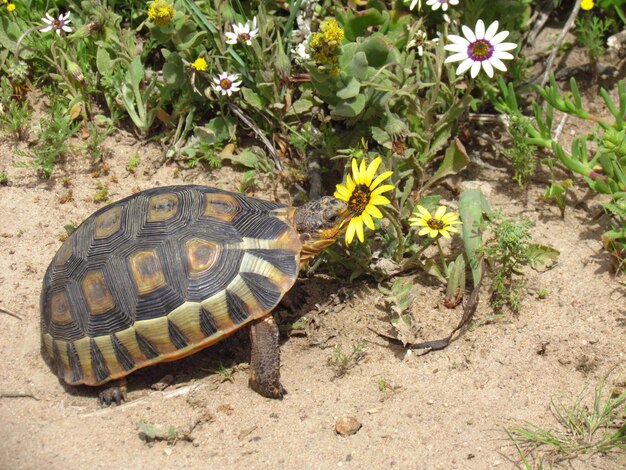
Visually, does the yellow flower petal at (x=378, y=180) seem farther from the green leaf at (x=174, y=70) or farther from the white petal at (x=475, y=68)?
the green leaf at (x=174, y=70)

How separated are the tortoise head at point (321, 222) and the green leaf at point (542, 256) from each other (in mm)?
1376

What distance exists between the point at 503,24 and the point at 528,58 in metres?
0.63

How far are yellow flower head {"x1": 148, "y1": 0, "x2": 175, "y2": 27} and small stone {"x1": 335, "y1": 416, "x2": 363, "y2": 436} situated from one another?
3.25 metres

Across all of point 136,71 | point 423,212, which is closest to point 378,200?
point 423,212

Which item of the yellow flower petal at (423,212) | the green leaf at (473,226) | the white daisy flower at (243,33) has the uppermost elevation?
the white daisy flower at (243,33)

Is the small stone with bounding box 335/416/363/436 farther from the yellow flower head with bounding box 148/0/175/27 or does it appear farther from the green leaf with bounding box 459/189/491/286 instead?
the yellow flower head with bounding box 148/0/175/27

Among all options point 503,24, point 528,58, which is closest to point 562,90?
point 528,58

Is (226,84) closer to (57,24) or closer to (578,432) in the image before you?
(57,24)

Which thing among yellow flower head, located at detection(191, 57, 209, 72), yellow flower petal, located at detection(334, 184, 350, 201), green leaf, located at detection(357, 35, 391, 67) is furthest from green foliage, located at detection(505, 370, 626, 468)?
yellow flower head, located at detection(191, 57, 209, 72)

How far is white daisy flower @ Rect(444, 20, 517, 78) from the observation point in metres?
5.21

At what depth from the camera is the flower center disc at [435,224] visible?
477 centimetres

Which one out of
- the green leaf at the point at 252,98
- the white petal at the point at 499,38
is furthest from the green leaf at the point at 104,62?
the white petal at the point at 499,38

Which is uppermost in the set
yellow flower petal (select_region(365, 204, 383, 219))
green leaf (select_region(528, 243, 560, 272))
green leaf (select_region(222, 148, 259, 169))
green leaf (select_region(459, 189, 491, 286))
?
yellow flower petal (select_region(365, 204, 383, 219))

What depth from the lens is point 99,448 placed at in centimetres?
423
